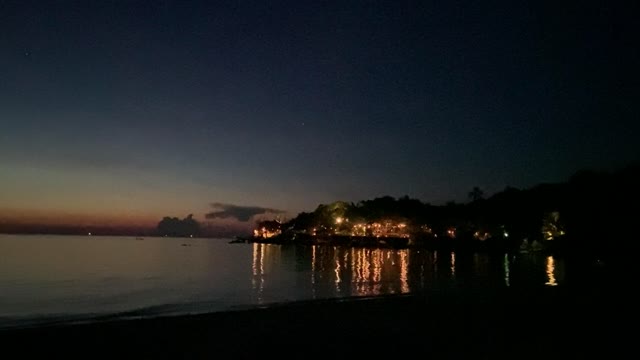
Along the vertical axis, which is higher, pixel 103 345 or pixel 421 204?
pixel 421 204

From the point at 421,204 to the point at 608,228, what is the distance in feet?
314

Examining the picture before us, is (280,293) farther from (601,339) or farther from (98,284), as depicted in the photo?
(601,339)

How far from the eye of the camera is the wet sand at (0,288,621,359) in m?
11.6

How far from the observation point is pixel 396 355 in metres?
11.4

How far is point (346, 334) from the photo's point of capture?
1374 cm

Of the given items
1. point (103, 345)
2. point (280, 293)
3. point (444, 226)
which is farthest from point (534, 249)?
point (103, 345)

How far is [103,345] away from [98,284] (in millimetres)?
32242

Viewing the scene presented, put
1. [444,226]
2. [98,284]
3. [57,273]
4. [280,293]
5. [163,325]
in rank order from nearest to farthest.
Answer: [163,325] → [280,293] → [98,284] → [57,273] → [444,226]

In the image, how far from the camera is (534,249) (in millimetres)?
95812

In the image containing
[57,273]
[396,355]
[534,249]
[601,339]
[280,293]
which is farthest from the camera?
[534,249]

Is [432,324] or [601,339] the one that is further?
[432,324]

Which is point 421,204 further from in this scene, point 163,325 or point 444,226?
point 163,325

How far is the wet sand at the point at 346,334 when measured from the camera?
11.6 metres

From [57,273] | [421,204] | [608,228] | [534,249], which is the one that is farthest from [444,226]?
[57,273]
